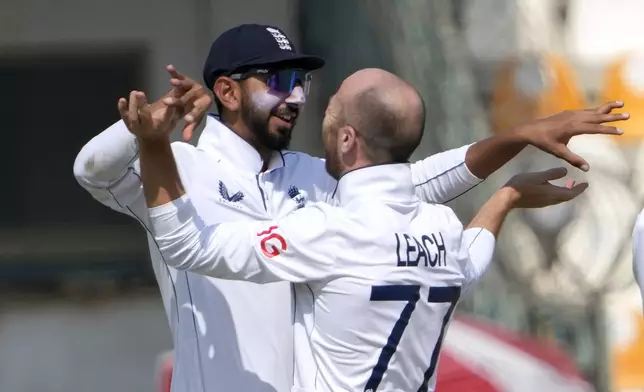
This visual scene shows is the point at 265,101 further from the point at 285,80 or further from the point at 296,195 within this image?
the point at 296,195

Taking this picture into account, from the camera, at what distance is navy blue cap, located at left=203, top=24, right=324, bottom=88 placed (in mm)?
2600

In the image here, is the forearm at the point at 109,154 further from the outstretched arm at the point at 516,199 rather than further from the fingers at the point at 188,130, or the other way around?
the outstretched arm at the point at 516,199

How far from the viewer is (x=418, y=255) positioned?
225cm

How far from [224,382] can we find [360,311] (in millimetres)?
428

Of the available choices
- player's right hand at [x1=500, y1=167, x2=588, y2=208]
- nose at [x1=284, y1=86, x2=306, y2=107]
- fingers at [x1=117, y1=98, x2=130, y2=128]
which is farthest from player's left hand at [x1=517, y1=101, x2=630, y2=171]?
fingers at [x1=117, y1=98, x2=130, y2=128]

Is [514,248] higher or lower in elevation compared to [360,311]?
lower

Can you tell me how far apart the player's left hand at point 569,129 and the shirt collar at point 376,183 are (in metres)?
0.34

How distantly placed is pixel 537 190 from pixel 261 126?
60cm

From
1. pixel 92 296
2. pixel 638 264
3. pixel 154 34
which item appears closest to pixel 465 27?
pixel 154 34

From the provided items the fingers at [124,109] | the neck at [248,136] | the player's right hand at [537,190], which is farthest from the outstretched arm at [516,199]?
the fingers at [124,109]

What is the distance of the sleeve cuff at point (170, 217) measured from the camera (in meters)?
2.16

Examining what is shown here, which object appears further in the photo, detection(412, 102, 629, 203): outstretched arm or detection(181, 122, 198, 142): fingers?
detection(412, 102, 629, 203): outstretched arm

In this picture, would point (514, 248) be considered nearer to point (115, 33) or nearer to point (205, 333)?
point (115, 33)

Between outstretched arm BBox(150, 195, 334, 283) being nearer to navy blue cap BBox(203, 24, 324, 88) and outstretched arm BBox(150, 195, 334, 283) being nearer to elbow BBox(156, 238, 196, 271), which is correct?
elbow BBox(156, 238, 196, 271)
